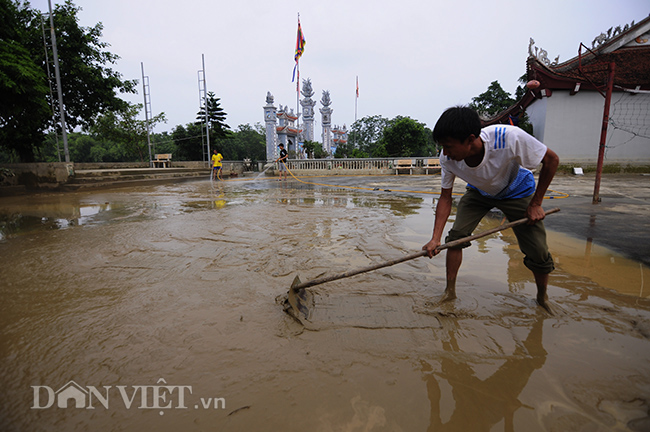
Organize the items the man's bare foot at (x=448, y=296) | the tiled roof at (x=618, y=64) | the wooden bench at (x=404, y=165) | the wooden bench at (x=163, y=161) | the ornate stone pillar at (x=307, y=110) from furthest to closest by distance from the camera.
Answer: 1. the ornate stone pillar at (x=307, y=110)
2. the wooden bench at (x=163, y=161)
3. the wooden bench at (x=404, y=165)
4. the tiled roof at (x=618, y=64)
5. the man's bare foot at (x=448, y=296)

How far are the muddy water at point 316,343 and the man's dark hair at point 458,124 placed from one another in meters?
1.16

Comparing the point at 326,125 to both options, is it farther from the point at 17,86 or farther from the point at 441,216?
the point at 441,216

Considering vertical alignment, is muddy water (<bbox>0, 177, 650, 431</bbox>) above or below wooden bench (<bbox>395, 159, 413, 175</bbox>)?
below

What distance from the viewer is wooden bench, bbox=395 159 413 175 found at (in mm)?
17578

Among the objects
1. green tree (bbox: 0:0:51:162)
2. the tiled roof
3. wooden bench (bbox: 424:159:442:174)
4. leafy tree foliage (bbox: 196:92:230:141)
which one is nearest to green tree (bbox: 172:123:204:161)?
Result: leafy tree foliage (bbox: 196:92:230:141)

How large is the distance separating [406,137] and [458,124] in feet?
74.6

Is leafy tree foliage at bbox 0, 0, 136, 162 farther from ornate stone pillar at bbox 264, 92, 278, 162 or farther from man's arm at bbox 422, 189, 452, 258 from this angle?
ornate stone pillar at bbox 264, 92, 278, 162

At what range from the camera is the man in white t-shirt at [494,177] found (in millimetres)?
1876

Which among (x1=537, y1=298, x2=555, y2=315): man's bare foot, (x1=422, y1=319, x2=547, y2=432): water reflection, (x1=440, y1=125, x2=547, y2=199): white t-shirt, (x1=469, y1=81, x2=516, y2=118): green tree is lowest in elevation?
(x1=422, y1=319, x2=547, y2=432): water reflection

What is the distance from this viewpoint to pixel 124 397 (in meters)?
1.39

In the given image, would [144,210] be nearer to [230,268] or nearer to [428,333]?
[230,268]

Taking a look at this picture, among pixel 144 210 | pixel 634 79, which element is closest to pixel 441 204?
pixel 144 210

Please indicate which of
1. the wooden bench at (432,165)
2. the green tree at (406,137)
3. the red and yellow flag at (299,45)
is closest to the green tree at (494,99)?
the green tree at (406,137)

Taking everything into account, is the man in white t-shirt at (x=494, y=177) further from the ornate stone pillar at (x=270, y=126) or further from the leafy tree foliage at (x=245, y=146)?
the leafy tree foliage at (x=245, y=146)
